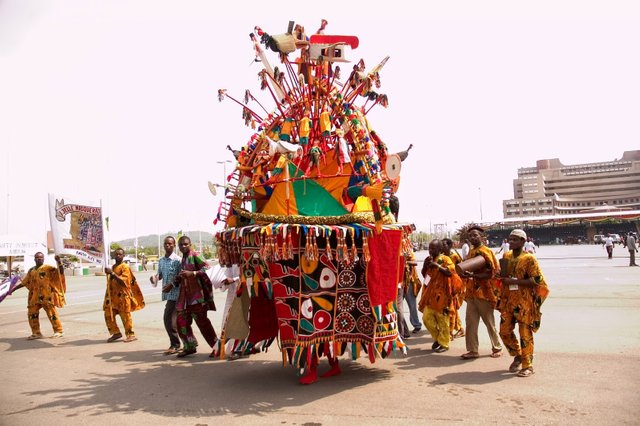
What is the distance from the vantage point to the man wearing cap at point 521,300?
6.03 m

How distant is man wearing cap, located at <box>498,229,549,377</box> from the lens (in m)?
6.03

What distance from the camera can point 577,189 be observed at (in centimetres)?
12275

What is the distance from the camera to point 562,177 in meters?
127

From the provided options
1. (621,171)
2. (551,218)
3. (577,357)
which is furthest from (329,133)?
(621,171)

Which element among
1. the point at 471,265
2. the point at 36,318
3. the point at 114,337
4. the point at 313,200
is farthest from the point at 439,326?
the point at 36,318

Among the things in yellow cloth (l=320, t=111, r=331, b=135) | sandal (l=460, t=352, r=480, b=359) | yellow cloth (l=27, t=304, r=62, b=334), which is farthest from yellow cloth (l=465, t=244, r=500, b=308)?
yellow cloth (l=27, t=304, r=62, b=334)

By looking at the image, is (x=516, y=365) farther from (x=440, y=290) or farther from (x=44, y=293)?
(x=44, y=293)

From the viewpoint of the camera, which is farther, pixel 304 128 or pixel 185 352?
pixel 185 352

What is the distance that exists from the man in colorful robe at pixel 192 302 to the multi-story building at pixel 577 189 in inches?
4465

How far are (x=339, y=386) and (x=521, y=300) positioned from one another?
245 cm

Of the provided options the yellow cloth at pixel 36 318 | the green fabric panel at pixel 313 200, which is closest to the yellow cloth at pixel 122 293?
the yellow cloth at pixel 36 318

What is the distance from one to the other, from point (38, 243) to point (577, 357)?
25.4 metres

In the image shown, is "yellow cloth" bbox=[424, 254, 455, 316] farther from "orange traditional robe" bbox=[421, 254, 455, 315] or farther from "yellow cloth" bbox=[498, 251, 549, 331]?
"yellow cloth" bbox=[498, 251, 549, 331]

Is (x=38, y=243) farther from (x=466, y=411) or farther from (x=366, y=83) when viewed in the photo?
(x=466, y=411)
